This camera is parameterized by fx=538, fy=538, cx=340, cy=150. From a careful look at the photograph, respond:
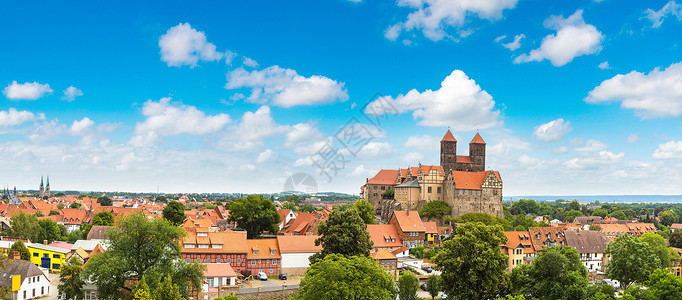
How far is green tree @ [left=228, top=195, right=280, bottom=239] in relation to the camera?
69500 mm

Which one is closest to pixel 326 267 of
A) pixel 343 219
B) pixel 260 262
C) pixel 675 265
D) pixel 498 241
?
pixel 343 219

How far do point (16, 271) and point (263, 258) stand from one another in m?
21.0

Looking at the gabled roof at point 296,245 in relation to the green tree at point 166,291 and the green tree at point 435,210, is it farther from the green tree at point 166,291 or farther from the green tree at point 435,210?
the green tree at point 435,210

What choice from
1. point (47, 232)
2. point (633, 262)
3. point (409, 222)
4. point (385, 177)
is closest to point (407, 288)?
point (633, 262)

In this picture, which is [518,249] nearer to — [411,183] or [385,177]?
[411,183]

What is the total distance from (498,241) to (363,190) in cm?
6713

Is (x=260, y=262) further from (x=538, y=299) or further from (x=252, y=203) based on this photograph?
(x=538, y=299)

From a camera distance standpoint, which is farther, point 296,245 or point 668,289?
point 296,245

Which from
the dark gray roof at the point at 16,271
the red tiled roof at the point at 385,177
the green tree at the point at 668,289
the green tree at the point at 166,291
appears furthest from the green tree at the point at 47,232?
the green tree at the point at 668,289

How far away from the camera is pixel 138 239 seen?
38.2 m

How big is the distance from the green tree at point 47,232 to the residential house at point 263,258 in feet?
127

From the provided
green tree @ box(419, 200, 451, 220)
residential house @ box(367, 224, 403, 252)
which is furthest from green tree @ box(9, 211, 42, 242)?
green tree @ box(419, 200, 451, 220)

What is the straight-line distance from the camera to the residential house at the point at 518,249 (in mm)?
64312

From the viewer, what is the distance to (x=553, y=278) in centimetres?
4088
